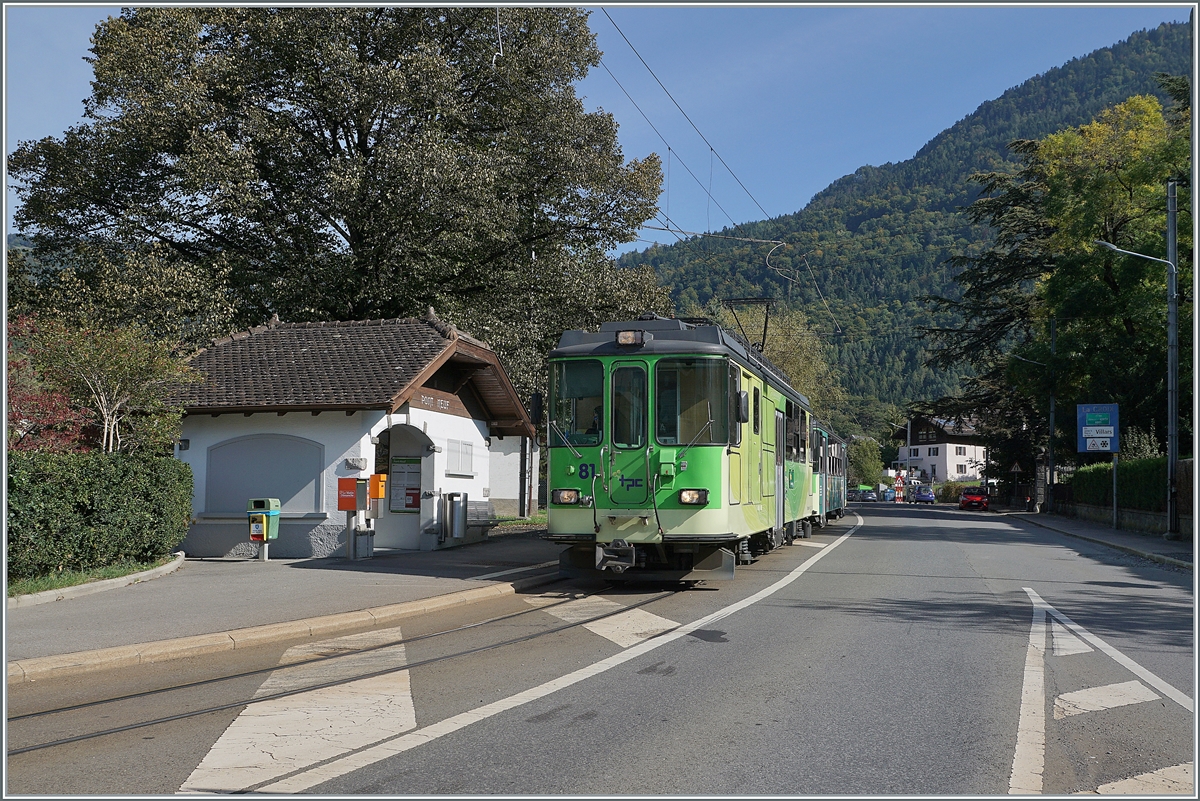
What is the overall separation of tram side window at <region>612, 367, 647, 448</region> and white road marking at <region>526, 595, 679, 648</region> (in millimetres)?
2176

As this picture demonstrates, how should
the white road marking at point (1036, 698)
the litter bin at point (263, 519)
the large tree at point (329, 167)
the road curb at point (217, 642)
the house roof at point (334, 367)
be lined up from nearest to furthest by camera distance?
the white road marking at point (1036, 698) < the road curb at point (217, 642) < the litter bin at point (263, 519) < the house roof at point (334, 367) < the large tree at point (329, 167)

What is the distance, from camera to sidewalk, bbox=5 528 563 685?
896 centimetres

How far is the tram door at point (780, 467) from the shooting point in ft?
58.1

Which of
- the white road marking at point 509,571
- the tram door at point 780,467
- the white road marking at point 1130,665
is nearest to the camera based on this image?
the white road marking at point 1130,665

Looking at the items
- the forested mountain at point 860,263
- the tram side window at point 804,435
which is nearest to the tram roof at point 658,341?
the tram side window at point 804,435

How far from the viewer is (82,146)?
2875cm

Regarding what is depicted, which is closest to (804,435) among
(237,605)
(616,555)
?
(616,555)

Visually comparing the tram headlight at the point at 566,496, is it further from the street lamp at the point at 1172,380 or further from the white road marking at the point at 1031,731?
the street lamp at the point at 1172,380

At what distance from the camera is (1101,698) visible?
7.34 m

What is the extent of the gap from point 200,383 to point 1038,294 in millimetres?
42531

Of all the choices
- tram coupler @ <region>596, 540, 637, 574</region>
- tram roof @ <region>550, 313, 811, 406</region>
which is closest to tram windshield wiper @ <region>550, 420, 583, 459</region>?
tram roof @ <region>550, 313, 811, 406</region>

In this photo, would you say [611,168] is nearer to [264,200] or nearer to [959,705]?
[264,200]

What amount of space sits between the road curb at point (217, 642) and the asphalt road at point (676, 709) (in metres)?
0.24

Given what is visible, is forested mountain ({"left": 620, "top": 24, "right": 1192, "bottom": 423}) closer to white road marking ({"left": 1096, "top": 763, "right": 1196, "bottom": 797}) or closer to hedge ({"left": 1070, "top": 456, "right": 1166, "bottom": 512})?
hedge ({"left": 1070, "top": 456, "right": 1166, "bottom": 512})
